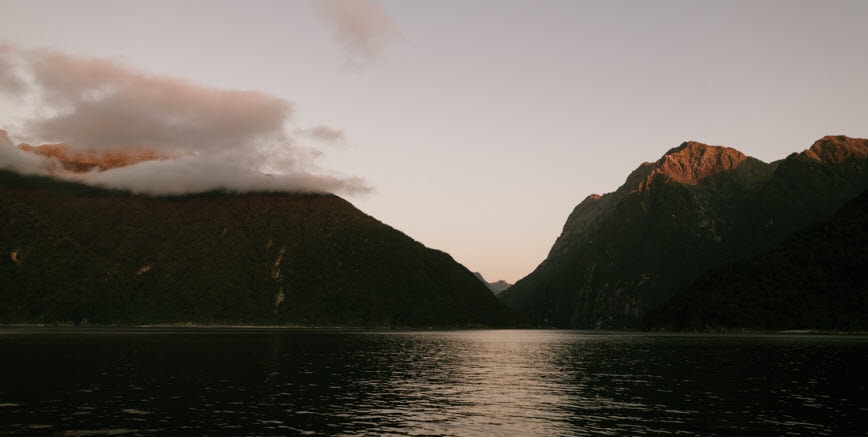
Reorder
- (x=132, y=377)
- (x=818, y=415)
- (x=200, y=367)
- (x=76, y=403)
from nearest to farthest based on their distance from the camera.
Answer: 1. (x=818, y=415)
2. (x=76, y=403)
3. (x=132, y=377)
4. (x=200, y=367)

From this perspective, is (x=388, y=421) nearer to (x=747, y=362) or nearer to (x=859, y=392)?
(x=859, y=392)

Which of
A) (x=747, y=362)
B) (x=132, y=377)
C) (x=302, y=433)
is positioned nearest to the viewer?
(x=302, y=433)

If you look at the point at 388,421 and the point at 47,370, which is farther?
the point at 47,370

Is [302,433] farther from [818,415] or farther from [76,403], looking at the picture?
[818,415]

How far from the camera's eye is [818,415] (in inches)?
2207

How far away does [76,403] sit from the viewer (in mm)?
59938

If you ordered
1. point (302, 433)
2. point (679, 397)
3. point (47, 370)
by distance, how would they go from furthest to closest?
point (47, 370) → point (679, 397) → point (302, 433)

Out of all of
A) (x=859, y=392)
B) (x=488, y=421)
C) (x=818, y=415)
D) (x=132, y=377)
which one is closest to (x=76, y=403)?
(x=132, y=377)

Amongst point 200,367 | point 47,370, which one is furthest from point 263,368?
point 47,370

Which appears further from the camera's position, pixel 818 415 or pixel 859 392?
pixel 859 392

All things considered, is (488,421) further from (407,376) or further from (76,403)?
(407,376)

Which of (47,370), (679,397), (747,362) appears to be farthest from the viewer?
(747,362)

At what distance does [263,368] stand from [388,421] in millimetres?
53366

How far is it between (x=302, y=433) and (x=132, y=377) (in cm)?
4717
